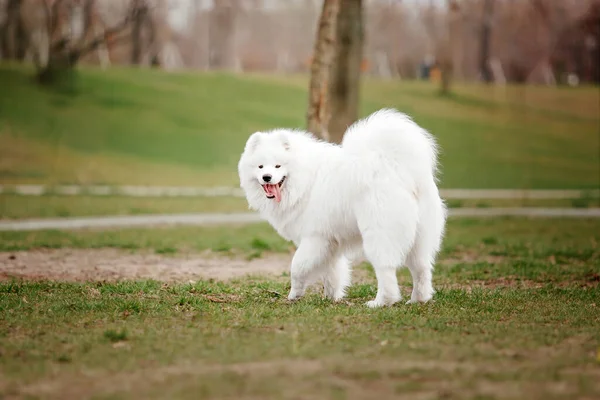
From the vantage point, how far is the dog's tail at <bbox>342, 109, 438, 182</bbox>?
9297 mm

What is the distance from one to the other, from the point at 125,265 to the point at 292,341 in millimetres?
6575

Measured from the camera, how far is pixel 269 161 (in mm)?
9898

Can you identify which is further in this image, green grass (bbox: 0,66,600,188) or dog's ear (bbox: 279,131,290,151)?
green grass (bbox: 0,66,600,188)

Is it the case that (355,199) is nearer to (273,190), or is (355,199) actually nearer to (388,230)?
(388,230)

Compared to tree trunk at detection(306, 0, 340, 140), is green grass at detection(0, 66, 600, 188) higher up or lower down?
lower down

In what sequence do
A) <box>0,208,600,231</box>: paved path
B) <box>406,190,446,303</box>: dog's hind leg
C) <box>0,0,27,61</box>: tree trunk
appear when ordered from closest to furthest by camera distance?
<box>406,190,446,303</box>: dog's hind leg, <box>0,208,600,231</box>: paved path, <box>0,0,27,61</box>: tree trunk

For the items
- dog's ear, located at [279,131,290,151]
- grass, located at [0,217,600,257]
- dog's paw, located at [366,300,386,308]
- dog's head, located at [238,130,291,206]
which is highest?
dog's ear, located at [279,131,290,151]

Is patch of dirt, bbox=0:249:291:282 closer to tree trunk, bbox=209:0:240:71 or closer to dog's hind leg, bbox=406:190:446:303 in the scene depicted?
dog's hind leg, bbox=406:190:446:303

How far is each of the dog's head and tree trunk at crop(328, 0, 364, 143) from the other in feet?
45.6

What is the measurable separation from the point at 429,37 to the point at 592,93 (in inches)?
1244

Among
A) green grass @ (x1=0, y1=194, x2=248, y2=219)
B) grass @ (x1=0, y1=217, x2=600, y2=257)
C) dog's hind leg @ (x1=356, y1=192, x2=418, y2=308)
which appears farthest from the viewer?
green grass @ (x1=0, y1=194, x2=248, y2=219)

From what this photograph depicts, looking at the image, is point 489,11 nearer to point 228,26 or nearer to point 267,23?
point 228,26

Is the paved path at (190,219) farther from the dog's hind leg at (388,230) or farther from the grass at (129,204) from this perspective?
the dog's hind leg at (388,230)

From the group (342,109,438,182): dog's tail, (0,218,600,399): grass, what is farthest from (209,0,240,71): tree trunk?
(342,109,438,182): dog's tail
